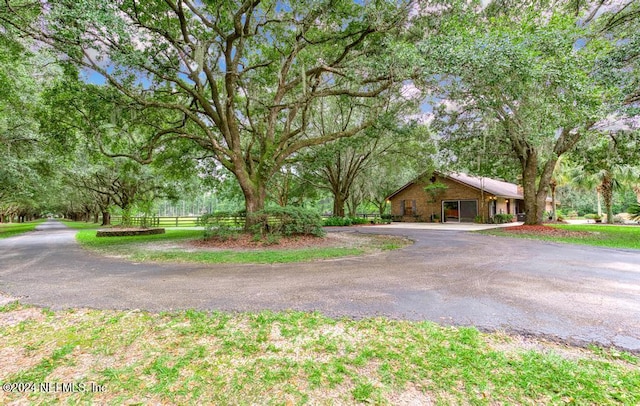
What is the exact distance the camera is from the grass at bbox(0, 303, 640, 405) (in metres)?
1.97

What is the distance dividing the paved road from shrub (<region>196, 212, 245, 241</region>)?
391 cm

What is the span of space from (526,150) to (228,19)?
50.0 feet

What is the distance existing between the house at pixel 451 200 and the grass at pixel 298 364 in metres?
20.8

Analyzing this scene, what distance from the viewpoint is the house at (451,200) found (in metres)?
21.9

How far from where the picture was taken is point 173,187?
2603 cm

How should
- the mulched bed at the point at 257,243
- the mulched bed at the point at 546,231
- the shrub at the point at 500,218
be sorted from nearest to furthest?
the mulched bed at the point at 257,243, the mulched bed at the point at 546,231, the shrub at the point at 500,218

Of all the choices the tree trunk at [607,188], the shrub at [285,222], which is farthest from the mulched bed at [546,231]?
the tree trunk at [607,188]

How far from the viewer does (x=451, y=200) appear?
2348 cm

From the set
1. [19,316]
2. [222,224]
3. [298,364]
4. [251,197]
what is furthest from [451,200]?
[19,316]

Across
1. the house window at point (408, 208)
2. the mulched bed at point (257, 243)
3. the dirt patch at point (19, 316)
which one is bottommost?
Answer: the dirt patch at point (19, 316)

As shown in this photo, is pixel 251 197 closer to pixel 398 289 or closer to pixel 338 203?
pixel 398 289

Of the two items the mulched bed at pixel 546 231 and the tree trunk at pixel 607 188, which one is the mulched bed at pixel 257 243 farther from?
the tree trunk at pixel 607 188

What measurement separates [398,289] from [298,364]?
2469mm

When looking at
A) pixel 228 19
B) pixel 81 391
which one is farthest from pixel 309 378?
pixel 228 19
